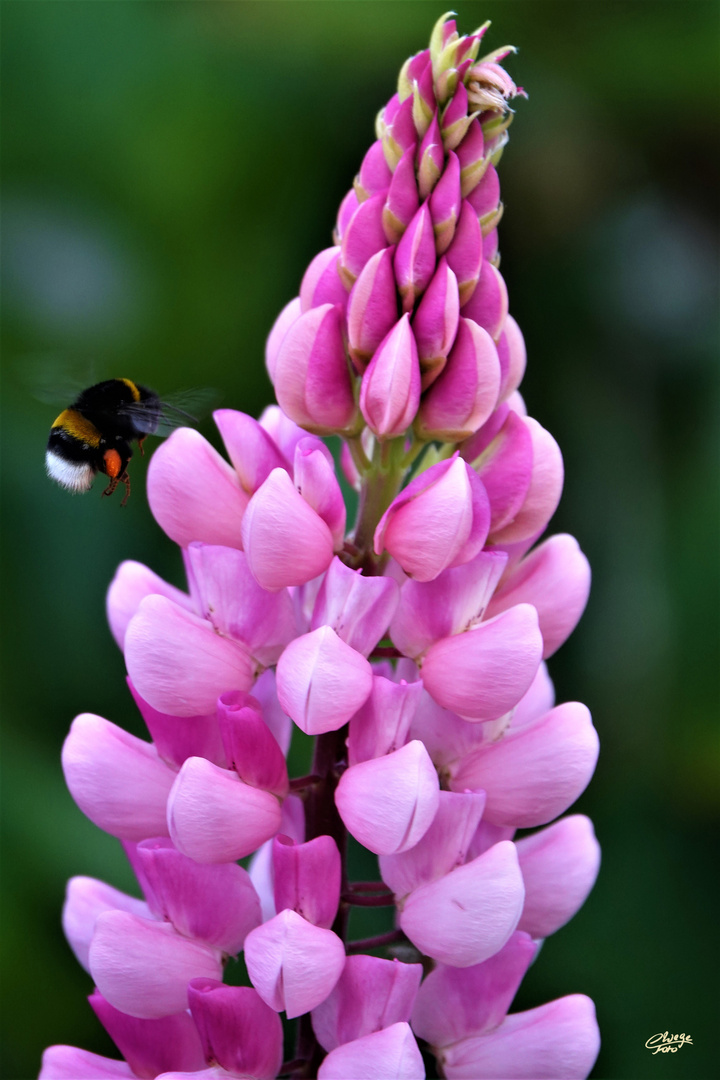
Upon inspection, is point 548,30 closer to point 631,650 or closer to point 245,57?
point 245,57

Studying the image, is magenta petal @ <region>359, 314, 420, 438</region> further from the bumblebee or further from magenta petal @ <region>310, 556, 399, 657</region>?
the bumblebee

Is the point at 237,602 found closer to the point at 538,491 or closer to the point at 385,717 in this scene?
the point at 385,717

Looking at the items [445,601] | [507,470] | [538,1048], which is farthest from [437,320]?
[538,1048]

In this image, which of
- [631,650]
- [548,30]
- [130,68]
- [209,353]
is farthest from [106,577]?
[548,30]

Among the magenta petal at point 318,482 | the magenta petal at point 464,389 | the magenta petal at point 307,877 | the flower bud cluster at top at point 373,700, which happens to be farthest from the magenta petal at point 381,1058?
the magenta petal at point 464,389

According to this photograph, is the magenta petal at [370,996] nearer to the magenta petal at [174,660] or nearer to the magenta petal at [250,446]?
the magenta petal at [174,660]

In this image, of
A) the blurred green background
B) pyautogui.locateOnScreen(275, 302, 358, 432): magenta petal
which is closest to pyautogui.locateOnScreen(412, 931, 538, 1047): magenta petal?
pyautogui.locateOnScreen(275, 302, 358, 432): magenta petal
